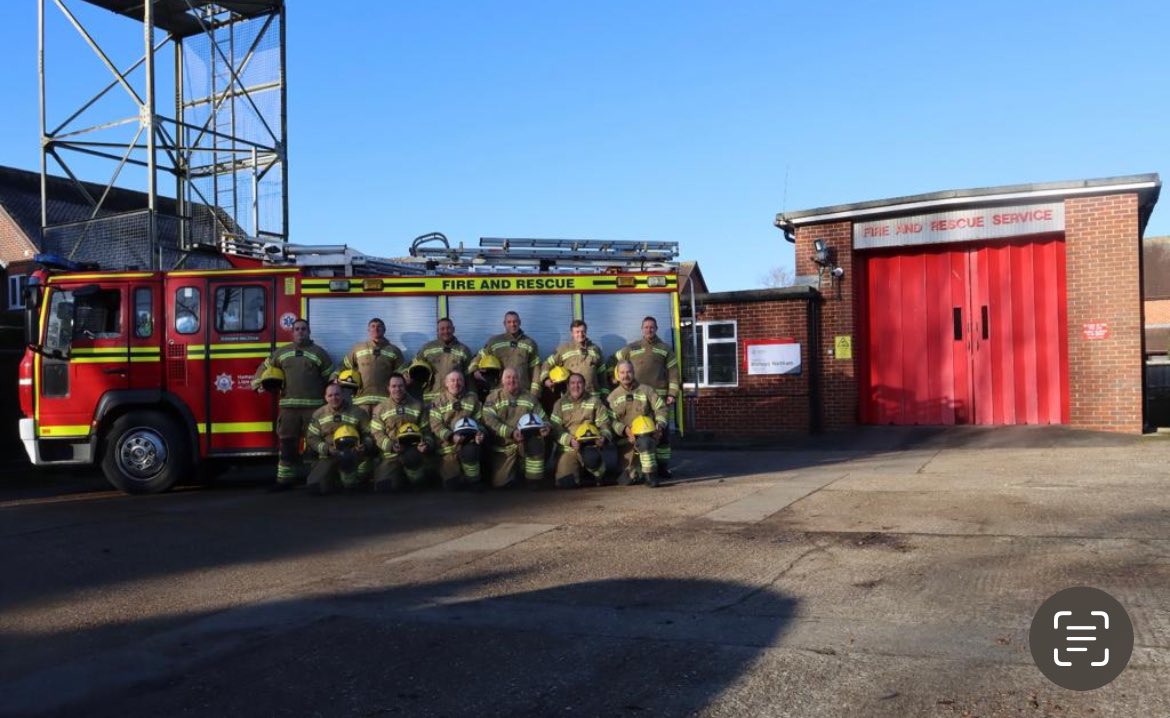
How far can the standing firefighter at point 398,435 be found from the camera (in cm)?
1132

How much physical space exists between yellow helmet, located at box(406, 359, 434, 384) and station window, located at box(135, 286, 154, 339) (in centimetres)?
320

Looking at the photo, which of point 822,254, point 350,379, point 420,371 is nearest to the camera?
point 350,379

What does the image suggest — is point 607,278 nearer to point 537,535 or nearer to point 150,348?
point 537,535

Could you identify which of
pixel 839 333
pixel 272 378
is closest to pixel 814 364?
pixel 839 333

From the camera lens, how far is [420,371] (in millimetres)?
11922

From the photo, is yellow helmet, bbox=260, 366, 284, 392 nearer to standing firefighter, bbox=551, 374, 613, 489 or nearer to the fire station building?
standing firefighter, bbox=551, 374, 613, 489

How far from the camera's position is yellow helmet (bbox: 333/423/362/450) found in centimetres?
1127

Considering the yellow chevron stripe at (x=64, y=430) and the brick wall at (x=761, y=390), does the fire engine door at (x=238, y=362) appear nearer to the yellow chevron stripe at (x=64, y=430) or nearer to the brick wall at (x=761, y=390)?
the yellow chevron stripe at (x=64, y=430)

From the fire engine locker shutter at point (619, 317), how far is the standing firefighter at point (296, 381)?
3.27 m

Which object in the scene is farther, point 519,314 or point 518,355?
point 519,314

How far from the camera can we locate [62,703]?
4.65 meters

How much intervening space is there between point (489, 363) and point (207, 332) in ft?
11.4

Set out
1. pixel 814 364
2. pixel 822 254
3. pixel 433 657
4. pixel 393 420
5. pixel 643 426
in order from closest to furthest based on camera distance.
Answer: pixel 433 657 < pixel 643 426 < pixel 393 420 < pixel 822 254 < pixel 814 364

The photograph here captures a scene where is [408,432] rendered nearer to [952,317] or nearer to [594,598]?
[594,598]
